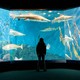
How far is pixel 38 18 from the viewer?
14.5 metres

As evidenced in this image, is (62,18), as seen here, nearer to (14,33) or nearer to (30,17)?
(30,17)

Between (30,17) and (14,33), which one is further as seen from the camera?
(30,17)

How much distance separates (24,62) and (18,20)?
9.11ft

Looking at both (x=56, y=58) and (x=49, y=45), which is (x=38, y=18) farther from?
(x=56, y=58)

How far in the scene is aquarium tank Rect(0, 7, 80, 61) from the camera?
12977 millimetres

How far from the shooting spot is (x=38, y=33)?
14445mm
